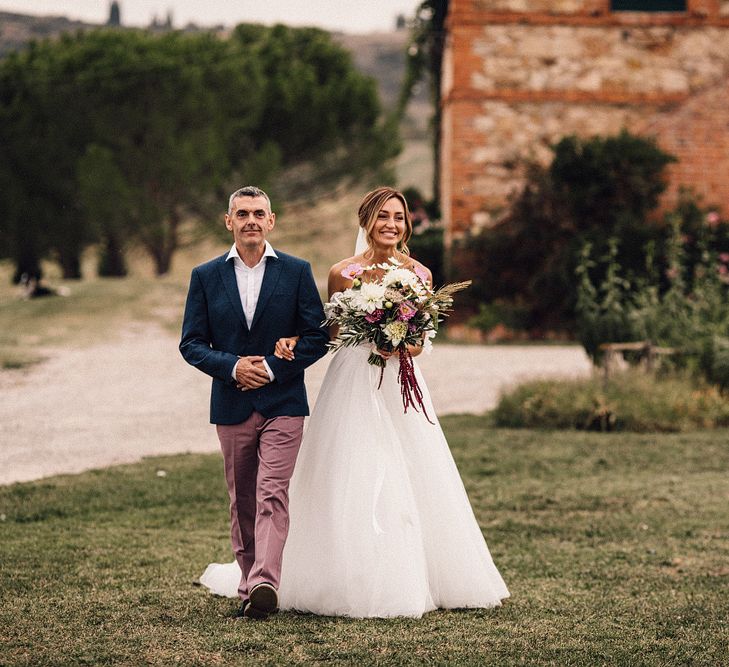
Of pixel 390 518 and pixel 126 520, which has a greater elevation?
pixel 390 518

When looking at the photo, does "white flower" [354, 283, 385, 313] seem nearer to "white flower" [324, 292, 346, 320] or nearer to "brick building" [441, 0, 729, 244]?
"white flower" [324, 292, 346, 320]

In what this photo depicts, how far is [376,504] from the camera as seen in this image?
5.26 metres

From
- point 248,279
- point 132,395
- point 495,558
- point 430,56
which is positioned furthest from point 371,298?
point 430,56

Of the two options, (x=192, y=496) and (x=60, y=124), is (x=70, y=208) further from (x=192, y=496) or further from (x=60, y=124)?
(x=192, y=496)

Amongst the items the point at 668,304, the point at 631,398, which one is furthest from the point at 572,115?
the point at 631,398

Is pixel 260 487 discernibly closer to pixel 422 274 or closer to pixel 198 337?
pixel 198 337

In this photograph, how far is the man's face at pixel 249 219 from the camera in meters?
5.21

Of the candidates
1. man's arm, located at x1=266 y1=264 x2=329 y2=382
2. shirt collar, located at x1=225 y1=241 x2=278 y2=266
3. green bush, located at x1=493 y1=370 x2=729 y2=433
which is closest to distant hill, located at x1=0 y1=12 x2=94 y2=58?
green bush, located at x1=493 y1=370 x2=729 y2=433

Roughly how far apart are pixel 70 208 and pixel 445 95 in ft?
45.5

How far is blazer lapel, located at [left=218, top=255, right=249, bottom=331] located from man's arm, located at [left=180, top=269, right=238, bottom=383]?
0.11m

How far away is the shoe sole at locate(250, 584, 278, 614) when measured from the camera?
5.01 meters

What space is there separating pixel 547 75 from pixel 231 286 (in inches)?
717

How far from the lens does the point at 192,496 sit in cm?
890

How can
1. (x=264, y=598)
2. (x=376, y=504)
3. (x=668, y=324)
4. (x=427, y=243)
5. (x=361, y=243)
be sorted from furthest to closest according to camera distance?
(x=427, y=243) < (x=668, y=324) < (x=361, y=243) < (x=376, y=504) < (x=264, y=598)
